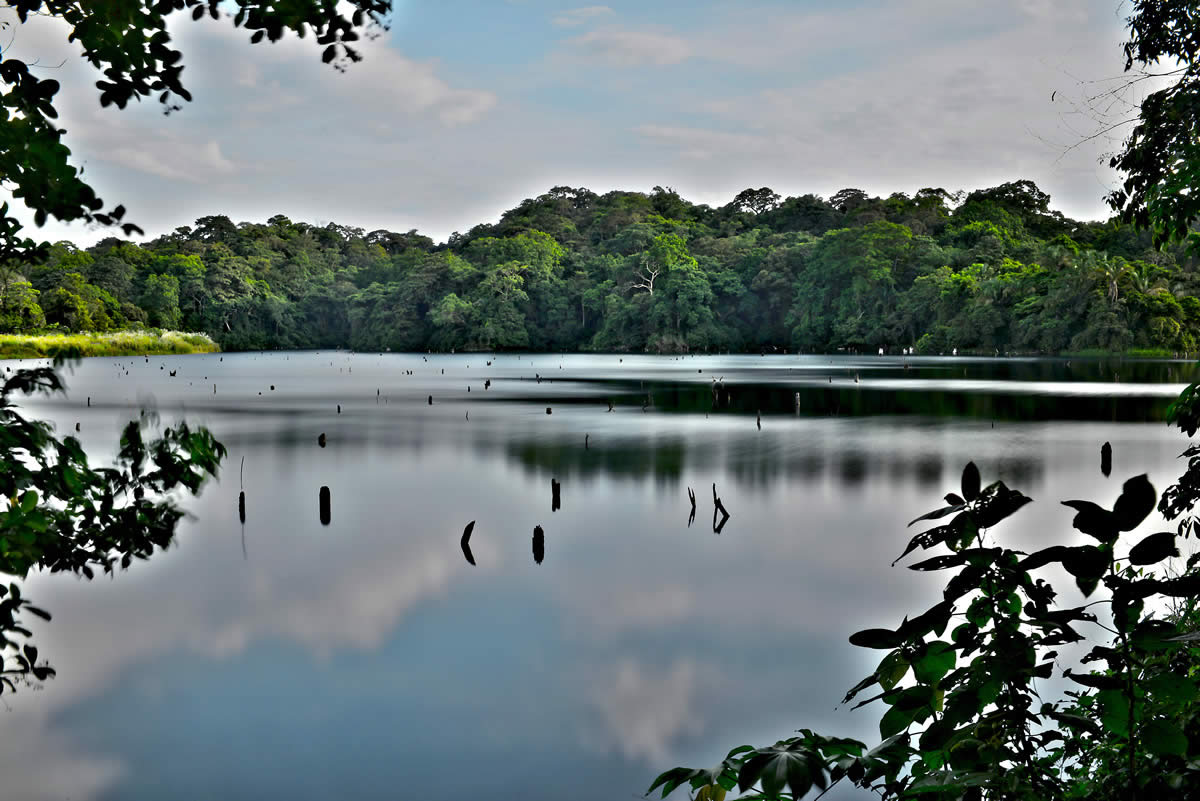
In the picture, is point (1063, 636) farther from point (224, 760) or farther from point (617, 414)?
point (617, 414)

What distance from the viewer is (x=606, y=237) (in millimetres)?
133125

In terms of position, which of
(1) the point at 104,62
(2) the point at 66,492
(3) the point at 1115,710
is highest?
(1) the point at 104,62

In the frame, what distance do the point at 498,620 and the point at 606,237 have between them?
124655 mm

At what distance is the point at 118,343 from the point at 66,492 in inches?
3823

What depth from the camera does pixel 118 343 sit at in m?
89.3

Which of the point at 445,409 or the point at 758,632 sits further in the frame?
the point at 445,409

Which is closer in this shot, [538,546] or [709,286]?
[538,546]

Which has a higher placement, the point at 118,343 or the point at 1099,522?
the point at 118,343

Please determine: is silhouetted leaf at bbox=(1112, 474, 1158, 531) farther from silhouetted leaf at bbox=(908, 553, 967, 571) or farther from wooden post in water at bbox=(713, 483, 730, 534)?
wooden post in water at bbox=(713, 483, 730, 534)

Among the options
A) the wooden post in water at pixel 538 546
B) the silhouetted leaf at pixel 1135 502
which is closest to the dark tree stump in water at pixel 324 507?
the wooden post in water at pixel 538 546

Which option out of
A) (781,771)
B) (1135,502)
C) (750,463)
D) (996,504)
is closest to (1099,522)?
(1135,502)

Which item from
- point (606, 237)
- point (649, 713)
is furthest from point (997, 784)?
point (606, 237)

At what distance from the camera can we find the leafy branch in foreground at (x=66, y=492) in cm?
313

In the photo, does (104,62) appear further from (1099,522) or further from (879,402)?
(879,402)
